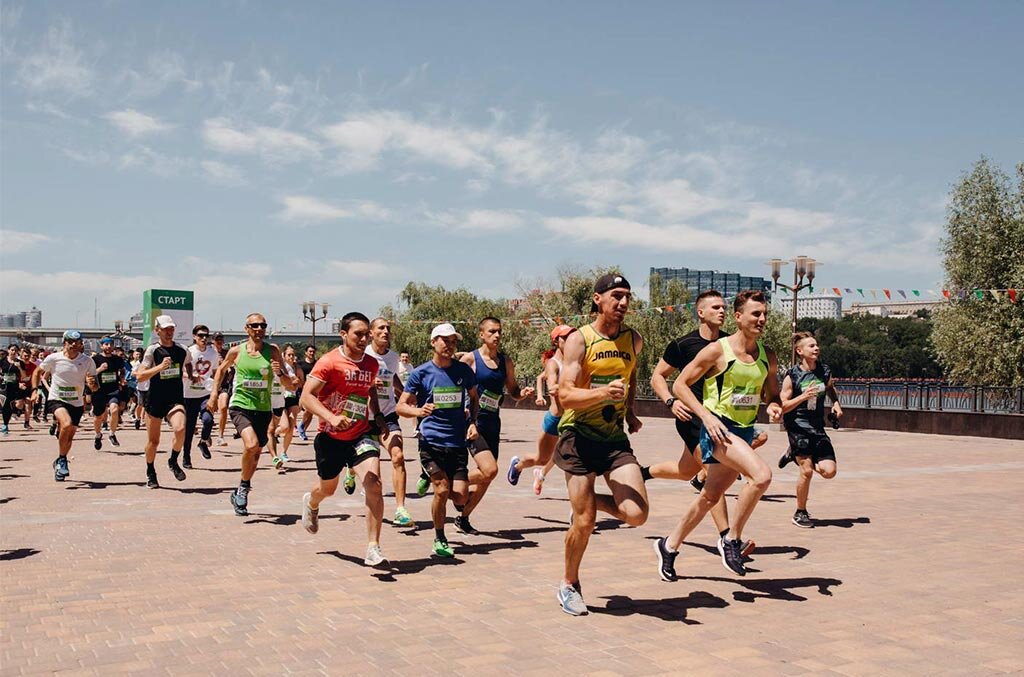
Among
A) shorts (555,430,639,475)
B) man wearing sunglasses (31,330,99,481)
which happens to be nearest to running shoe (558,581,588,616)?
shorts (555,430,639,475)

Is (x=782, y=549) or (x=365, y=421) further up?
(x=365, y=421)

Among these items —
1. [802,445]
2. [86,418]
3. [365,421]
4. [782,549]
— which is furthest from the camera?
[86,418]

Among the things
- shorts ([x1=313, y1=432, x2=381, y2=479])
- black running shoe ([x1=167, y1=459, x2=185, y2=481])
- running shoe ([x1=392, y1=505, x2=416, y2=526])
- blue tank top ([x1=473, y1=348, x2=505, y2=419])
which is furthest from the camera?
black running shoe ([x1=167, y1=459, x2=185, y2=481])

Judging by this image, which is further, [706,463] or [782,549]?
[782,549]

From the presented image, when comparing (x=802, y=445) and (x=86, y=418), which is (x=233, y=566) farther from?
(x=86, y=418)

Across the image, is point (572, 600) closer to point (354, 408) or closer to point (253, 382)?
point (354, 408)

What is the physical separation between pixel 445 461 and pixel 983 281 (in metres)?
34.4

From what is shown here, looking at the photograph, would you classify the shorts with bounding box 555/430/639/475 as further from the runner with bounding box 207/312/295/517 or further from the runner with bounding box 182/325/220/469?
the runner with bounding box 182/325/220/469

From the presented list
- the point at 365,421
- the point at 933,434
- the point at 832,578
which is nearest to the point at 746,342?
the point at 832,578

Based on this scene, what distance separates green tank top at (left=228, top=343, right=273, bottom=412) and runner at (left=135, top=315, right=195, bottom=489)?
1.96m

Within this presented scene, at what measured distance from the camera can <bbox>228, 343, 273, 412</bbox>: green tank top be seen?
10.3m

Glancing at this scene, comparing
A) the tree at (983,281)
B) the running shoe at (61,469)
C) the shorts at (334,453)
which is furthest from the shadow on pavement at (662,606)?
the tree at (983,281)

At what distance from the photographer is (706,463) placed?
22.4 feet

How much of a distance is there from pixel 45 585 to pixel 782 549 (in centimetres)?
574
